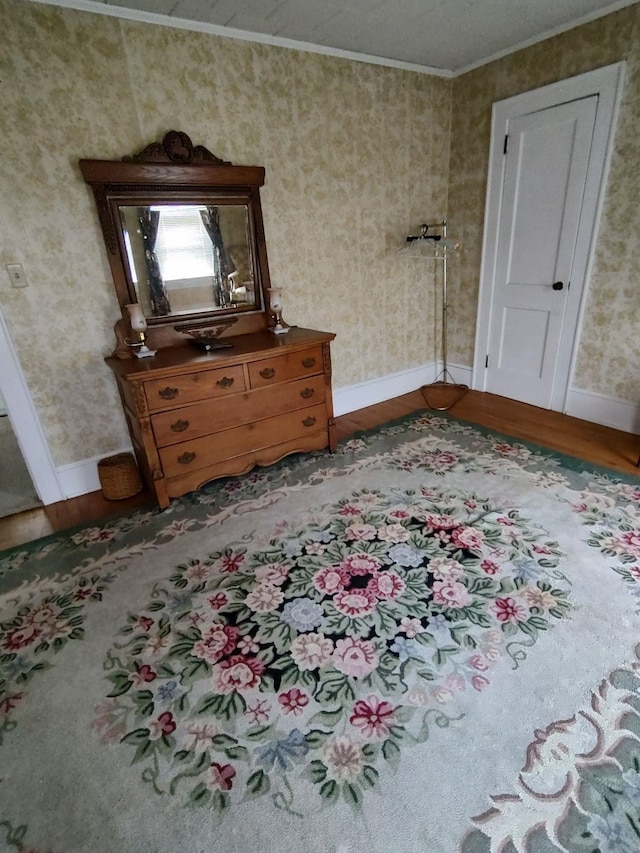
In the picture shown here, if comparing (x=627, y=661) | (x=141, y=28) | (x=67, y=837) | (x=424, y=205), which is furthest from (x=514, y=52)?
(x=67, y=837)

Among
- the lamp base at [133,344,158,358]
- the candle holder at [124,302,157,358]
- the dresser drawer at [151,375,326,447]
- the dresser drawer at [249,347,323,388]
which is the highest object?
the candle holder at [124,302,157,358]

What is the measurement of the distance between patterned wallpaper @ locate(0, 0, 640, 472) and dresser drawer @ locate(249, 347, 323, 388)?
1.95ft

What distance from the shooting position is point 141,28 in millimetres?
2258

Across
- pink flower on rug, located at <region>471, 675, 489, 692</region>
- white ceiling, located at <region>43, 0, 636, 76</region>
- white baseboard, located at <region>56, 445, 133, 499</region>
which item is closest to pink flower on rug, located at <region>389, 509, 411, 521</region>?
pink flower on rug, located at <region>471, 675, 489, 692</region>

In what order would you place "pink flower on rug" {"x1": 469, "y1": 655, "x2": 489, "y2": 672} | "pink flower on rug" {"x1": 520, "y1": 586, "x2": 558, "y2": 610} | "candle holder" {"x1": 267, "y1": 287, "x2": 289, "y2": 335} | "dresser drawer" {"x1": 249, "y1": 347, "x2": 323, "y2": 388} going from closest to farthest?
"pink flower on rug" {"x1": 469, "y1": 655, "x2": 489, "y2": 672} < "pink flower on rug" {"x1": 520, "y1": 586, "x2": 558, "y2": 610} < "dresser drawer" {"x1": 249, "y1": 347, "x2": 323, "y2": 388} < "candle holder" {"x1": 267, "y1": 287, "x2": 289, "y2": 335}

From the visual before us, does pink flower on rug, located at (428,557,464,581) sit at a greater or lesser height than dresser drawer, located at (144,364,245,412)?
lesser

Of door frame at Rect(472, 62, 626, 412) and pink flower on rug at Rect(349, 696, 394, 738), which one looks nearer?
pink flower on rug at Rect(349, 696, 394, 738)

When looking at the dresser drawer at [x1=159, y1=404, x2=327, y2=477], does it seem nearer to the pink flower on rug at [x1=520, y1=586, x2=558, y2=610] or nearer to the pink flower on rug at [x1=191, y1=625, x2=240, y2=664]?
the pink flower on rug at [x1=191, y1=625, x2=240, y2=664]

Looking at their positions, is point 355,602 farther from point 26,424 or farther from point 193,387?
point 26,424

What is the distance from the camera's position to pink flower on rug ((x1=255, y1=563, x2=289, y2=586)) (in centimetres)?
189

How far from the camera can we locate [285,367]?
8.58 ft

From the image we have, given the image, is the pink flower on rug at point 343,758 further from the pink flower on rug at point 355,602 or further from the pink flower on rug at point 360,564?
the pink flower on rug at point 360,564

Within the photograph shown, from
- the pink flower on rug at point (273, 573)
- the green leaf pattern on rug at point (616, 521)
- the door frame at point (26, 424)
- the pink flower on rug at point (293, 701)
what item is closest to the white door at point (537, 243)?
the green leaf pattern on rug at point (616, 521)

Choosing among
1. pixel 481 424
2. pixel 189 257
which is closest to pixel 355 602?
pixel 481 424
